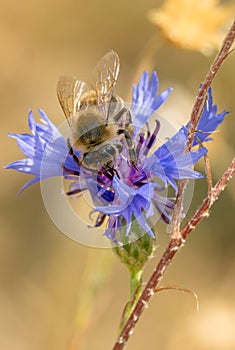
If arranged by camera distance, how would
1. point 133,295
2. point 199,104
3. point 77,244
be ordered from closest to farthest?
point 199,104 → point 133,295 → point 77,244

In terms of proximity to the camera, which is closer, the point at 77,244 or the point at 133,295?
the point at 133,295

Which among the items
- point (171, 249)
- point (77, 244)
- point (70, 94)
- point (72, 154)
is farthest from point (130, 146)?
point (77, 244)

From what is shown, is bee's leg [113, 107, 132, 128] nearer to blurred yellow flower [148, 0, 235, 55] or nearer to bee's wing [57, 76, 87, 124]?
bee's wing [57, 76, 87, 124]

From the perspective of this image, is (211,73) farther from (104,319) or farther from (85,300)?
(104,319)

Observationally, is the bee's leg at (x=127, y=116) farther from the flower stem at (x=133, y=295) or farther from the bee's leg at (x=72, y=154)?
the flower stem at (x=133, y=295)

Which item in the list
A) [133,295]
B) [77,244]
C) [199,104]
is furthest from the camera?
[77,244]

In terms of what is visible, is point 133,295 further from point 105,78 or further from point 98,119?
point 105,78

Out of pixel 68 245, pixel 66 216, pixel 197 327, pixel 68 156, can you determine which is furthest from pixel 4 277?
pixel 68 156
